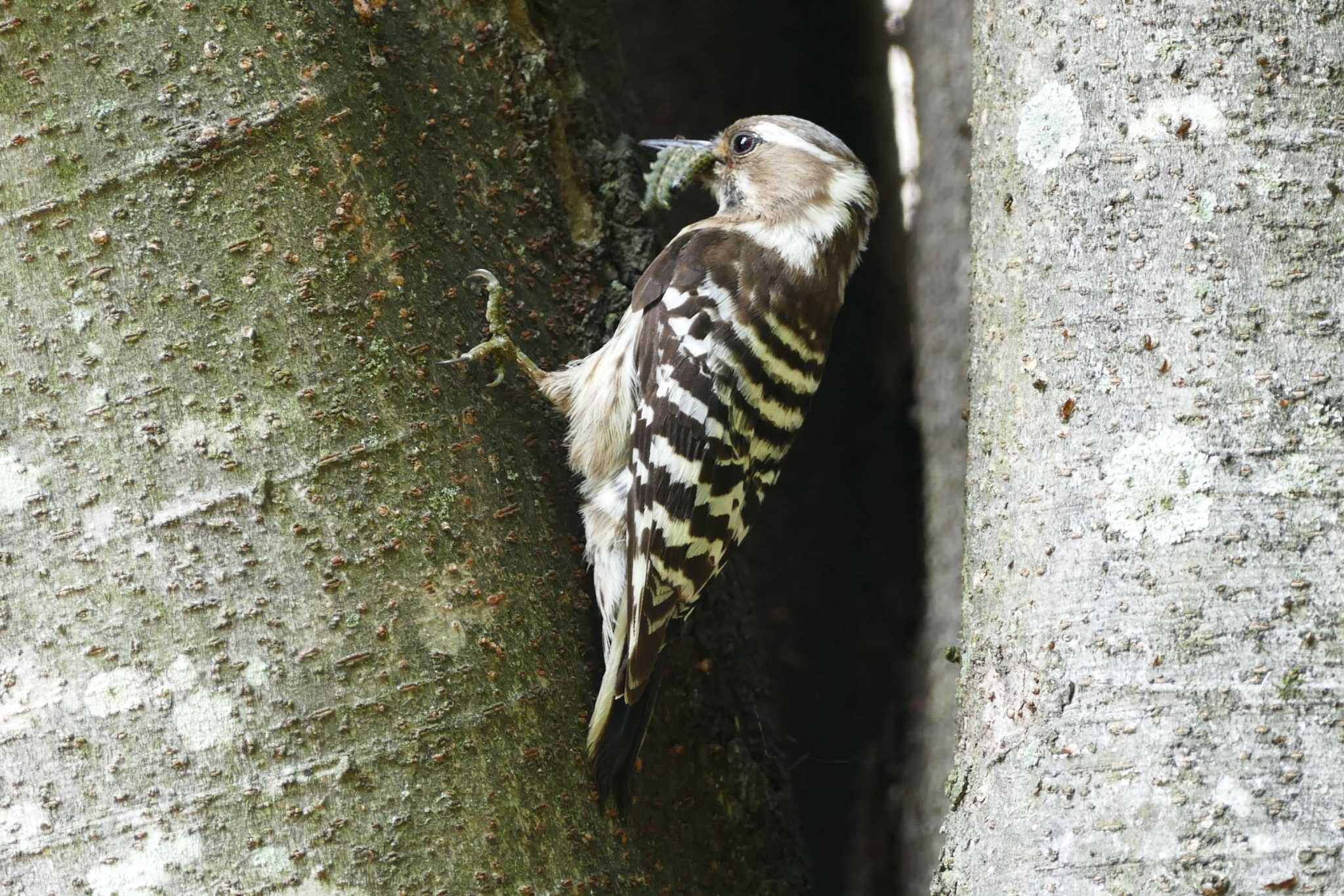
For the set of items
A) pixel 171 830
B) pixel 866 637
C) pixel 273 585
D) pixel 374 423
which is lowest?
pixel 866 637

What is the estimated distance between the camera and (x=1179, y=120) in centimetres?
189

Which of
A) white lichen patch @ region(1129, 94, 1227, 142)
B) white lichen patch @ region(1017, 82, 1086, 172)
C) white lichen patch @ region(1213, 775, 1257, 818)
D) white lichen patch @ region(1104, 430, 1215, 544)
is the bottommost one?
→ white lichen patch @ region(1213, 775, 1257, 818)

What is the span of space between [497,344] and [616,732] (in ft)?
2.47

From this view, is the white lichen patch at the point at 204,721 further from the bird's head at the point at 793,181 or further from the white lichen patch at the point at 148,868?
the bird's head at the point at 793,181

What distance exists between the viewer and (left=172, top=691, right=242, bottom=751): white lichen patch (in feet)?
6.32

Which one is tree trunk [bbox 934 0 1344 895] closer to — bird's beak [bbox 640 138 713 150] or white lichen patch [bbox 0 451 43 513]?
bird's beak [bbox 640 138 713 150]

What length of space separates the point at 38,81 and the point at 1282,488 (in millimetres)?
2088

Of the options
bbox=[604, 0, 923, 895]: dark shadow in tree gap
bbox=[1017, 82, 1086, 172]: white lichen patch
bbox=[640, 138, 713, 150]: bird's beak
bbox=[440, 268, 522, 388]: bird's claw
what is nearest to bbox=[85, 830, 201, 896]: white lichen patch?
bbox=[440, 268, 522, 388]: bird's claw

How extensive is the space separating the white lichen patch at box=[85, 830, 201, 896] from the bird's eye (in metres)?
2.12

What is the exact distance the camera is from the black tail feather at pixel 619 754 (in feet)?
7.07

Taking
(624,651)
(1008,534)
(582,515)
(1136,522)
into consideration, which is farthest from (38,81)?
(1136,522)

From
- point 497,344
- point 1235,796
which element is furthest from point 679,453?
point 1235,796

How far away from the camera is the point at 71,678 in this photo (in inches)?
77.0

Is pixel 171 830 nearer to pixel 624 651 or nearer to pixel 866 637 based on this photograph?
pixel 624 651
